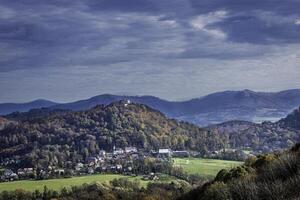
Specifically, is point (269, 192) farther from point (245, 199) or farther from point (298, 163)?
point (298, 163)

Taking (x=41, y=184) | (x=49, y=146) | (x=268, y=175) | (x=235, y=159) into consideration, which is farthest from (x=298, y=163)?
(x=49, y=146)

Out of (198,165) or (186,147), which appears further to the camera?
(186,147)

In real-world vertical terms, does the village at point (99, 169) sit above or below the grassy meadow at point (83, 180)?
below

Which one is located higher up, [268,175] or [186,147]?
[268,175]

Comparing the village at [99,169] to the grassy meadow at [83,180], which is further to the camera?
the village at [99,169]

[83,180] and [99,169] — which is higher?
[83,180]

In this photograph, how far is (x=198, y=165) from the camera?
129 meters

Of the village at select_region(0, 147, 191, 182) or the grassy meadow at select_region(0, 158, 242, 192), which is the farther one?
the village at select_region(0, 147, 191, 182)

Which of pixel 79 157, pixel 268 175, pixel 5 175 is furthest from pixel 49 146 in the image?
pixel 268 175

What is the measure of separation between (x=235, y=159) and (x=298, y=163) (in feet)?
418

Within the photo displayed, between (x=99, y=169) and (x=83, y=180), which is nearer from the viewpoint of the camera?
(x=83, y=180)

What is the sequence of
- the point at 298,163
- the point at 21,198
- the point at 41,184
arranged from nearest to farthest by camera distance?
the point at 298,163
the point at 21,198
the point at 41,184

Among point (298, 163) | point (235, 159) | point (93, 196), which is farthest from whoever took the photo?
point (235, 159)

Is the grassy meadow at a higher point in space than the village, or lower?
higher
